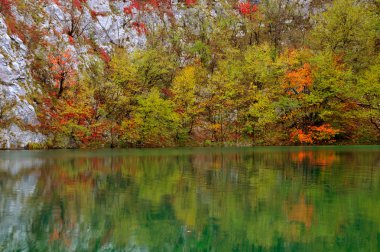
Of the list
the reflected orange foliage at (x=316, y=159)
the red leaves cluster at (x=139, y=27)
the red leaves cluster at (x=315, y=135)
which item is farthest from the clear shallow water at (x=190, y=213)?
the red leaves cluster at (x=139, y=27)

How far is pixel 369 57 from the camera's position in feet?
186

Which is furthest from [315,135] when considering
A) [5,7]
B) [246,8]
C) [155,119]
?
[5,7]

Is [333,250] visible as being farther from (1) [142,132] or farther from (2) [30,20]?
(2) [30,20]

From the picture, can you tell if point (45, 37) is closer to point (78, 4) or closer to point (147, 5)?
point (78, 4)

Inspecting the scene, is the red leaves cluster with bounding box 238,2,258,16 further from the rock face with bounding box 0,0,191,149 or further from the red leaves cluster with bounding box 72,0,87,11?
the red leaves cluster with bounding box 72,0,87,11

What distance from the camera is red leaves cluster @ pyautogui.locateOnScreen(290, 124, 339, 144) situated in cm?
5211

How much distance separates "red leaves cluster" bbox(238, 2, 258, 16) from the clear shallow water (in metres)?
54.7

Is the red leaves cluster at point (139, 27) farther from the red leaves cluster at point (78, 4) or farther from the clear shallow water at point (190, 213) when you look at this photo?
the clear shallow water at point (190, 213)

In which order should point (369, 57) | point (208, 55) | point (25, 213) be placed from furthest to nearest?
1. point (208, 55)
2. point (369, 57)
3. point (25, 213)

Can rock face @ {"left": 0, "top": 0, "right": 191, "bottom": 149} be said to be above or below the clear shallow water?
above

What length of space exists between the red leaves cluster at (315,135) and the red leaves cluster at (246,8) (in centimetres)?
2580

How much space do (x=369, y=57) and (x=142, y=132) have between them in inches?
1286

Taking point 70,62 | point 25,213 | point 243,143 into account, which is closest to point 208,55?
point 243,143

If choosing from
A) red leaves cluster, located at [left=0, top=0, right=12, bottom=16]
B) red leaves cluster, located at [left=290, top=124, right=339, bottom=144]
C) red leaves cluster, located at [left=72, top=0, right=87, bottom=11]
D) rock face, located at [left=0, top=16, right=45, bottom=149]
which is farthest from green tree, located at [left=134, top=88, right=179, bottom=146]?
red leaves cluster, located at [left=0, top=0, right=12, bottom=16]
